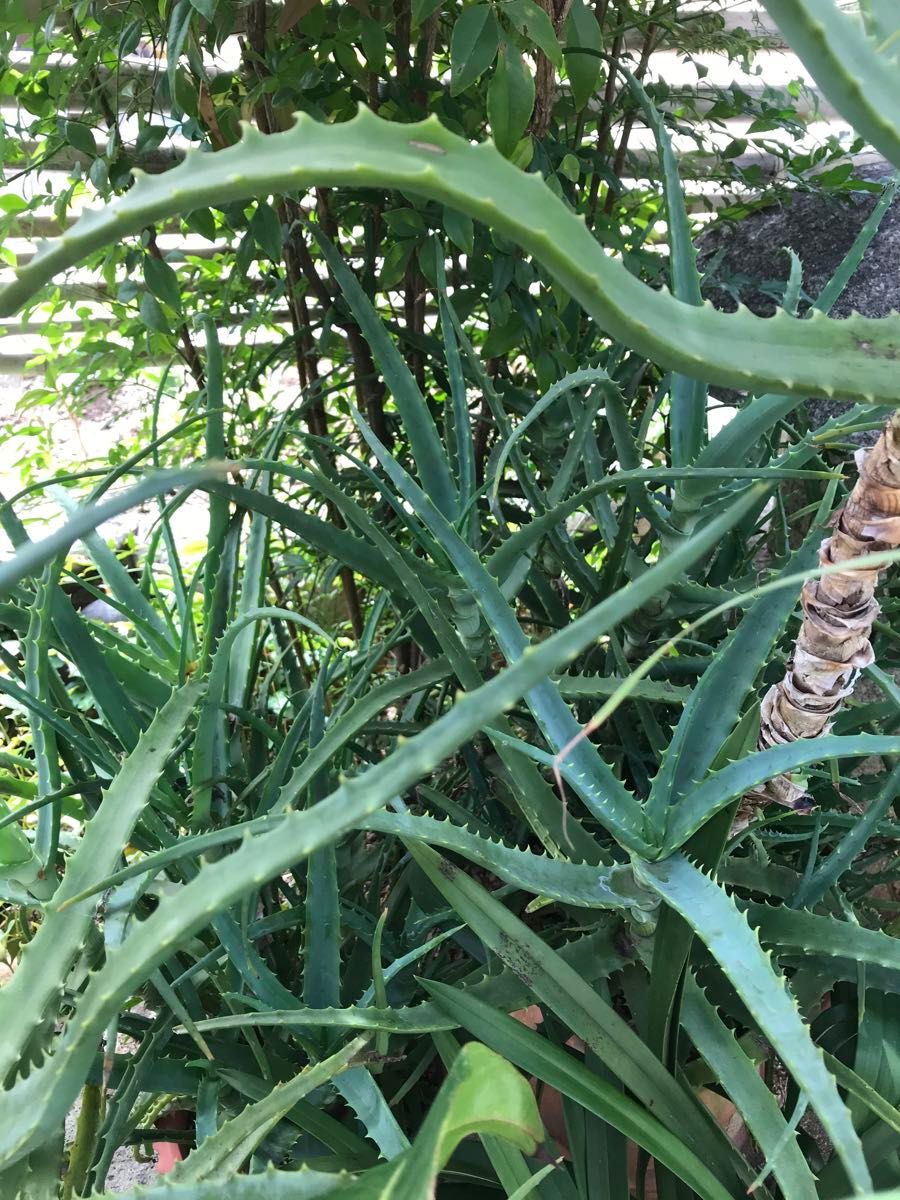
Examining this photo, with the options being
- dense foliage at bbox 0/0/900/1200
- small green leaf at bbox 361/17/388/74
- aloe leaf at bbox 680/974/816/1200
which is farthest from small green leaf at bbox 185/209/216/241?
aloe leaf at bbox 680/974/816/1200

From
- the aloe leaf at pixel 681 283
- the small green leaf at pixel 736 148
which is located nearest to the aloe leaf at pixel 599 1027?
the aloe leaf at pixel 681 283

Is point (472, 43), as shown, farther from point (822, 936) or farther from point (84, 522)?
point (822, 936)

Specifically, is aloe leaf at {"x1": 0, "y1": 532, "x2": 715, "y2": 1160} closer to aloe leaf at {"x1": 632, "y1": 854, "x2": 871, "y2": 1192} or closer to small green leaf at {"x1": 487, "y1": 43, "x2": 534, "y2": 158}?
aloe leaf at {"x1": 632, "y1": 854, "x2": 871, "y2": 1192}

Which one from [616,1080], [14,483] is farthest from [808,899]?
[14,483]

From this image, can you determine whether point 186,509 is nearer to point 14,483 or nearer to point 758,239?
point 14,483

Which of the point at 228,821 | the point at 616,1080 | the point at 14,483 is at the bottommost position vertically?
the point at 616,1080

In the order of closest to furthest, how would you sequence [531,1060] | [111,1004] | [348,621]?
[111,1004] < [531,1060] < [348,621]
